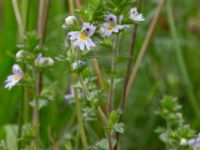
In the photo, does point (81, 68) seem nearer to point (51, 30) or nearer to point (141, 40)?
point (141, 40)

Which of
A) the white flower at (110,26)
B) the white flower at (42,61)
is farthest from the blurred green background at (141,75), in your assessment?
the white flower at (110,26)

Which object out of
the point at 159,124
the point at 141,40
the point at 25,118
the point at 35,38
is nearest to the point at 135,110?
the point at 159,124

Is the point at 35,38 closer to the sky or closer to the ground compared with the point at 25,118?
closer to the sky

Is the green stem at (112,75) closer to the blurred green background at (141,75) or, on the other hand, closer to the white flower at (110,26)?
the white flower at (110,26)

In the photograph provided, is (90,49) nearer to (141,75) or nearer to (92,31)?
(92,31)

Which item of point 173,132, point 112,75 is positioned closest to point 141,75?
point 173,132

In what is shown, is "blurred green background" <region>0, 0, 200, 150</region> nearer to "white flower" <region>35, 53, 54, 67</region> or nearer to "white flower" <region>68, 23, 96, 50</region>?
"white flower" <region>35, 53, 54, 67</region>
